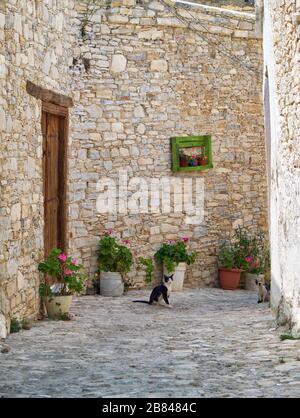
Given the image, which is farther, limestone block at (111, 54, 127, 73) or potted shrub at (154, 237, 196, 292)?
potted shrub at (154, 237, 196, 292)

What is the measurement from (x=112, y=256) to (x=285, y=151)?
4056 millimetres

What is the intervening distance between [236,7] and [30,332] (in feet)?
28.2

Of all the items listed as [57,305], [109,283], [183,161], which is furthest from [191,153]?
[57,305]

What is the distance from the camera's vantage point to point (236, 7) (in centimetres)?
1416

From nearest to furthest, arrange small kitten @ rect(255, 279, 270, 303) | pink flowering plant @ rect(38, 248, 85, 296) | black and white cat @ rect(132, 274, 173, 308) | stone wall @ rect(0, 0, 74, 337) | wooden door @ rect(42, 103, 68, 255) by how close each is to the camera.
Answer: stone wall @ rect(0, 0, 74, 337), pink flowering plant @ rect(38, 248, 85, 296), wooden door @ rect(42, 103, 68, 255), black and white cat @ rect(132, 274, 173, 308), small kitten @ rect(255, 279, 270, 303)

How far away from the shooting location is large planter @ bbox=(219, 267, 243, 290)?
480 inches

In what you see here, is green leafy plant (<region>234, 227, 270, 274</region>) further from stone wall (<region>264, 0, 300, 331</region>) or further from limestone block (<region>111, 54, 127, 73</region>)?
stone wall (<region>264, 0, 300, 331</region>)

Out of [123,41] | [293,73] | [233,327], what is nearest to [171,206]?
[123,41]

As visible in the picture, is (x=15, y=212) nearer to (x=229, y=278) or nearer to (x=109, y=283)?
(x=109, y=283)

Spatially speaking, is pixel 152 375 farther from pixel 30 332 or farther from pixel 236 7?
pixel 236 7

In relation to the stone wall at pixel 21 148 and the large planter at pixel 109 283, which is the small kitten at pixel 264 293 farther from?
the stone wall at pixel 21 148

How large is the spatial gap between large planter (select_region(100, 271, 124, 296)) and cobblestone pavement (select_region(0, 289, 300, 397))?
120cm

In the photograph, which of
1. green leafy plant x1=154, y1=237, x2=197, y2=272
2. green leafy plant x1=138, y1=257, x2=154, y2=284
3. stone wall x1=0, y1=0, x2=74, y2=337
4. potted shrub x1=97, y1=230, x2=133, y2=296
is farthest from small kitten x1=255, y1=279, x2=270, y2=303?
stone wall x1=0, y1=0, x2=74, y2=337

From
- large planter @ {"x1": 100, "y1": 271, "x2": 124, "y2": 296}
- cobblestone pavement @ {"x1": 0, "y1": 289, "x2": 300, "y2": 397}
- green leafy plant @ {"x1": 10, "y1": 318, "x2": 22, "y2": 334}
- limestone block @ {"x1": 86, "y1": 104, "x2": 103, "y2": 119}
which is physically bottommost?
cobblestone pavement @ {"x1": 0, "y1": 289, "x2": 300, "y2": 397}
